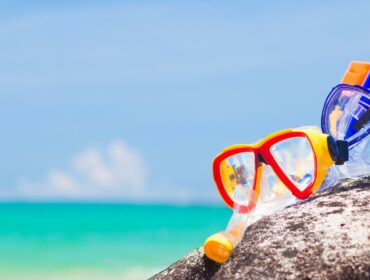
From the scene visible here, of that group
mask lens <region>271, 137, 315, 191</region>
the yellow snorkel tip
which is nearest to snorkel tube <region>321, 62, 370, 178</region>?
mask lens <region>271, 137, 315, 191</region>

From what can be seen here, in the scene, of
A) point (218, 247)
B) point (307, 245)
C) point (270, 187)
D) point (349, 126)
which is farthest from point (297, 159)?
point (307, 245)

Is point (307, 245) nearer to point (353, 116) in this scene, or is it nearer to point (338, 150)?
point (338, 150)

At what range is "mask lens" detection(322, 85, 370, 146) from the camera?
170 inches

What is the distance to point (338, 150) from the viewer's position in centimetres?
406

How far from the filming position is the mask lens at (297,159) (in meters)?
4.12

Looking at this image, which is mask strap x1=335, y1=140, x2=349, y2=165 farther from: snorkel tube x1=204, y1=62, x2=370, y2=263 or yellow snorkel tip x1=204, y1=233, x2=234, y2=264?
yellow snorkel tip x1=204, y1=233, x2=234, y2=264

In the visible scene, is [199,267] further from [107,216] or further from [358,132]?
[107,216]

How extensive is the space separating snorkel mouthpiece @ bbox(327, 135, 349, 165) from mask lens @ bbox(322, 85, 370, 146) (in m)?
0.28

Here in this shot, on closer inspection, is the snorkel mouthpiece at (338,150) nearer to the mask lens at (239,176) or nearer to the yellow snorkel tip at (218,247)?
the mask lens at (239,176)

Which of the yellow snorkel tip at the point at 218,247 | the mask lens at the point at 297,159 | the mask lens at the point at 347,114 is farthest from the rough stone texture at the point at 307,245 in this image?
the mask lens at the point at 347,114

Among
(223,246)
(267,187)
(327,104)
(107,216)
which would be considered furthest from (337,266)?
(107,216)

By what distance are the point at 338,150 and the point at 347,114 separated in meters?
0.45

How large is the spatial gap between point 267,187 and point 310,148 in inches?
12.1

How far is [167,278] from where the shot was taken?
3.96 meters
